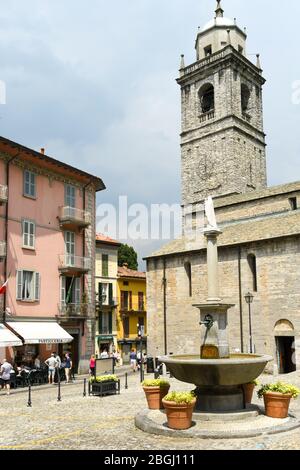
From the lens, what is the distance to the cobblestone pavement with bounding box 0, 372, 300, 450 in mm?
9555

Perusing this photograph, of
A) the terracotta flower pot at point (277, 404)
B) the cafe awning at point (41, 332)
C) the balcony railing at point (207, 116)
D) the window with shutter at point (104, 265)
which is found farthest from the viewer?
the balcony railing at point (207, 116)

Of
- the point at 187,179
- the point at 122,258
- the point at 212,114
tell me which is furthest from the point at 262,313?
the point at 122,258

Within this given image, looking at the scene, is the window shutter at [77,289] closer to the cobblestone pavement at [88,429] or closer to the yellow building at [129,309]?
the cobblestone pavement at [88,429]

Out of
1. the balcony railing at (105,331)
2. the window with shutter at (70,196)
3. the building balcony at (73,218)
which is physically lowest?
the balcony railing at (105,331)

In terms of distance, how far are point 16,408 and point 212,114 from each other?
39.3 m

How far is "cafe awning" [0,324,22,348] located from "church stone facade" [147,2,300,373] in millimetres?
13022

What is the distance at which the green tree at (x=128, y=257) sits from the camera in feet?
205

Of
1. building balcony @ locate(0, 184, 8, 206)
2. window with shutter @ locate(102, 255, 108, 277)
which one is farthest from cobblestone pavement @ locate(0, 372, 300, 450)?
window with shutter @ locate(102, 255, 108, 277)

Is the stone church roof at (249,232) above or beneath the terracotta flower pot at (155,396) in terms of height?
above

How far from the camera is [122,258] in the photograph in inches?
2459

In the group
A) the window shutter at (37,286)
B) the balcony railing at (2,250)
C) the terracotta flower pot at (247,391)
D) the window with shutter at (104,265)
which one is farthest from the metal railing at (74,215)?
the terracotta flower pot at (247,391)

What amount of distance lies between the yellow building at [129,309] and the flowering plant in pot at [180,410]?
121ft

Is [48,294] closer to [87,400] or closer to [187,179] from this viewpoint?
[87,400]

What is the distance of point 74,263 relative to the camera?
95.0 ft
